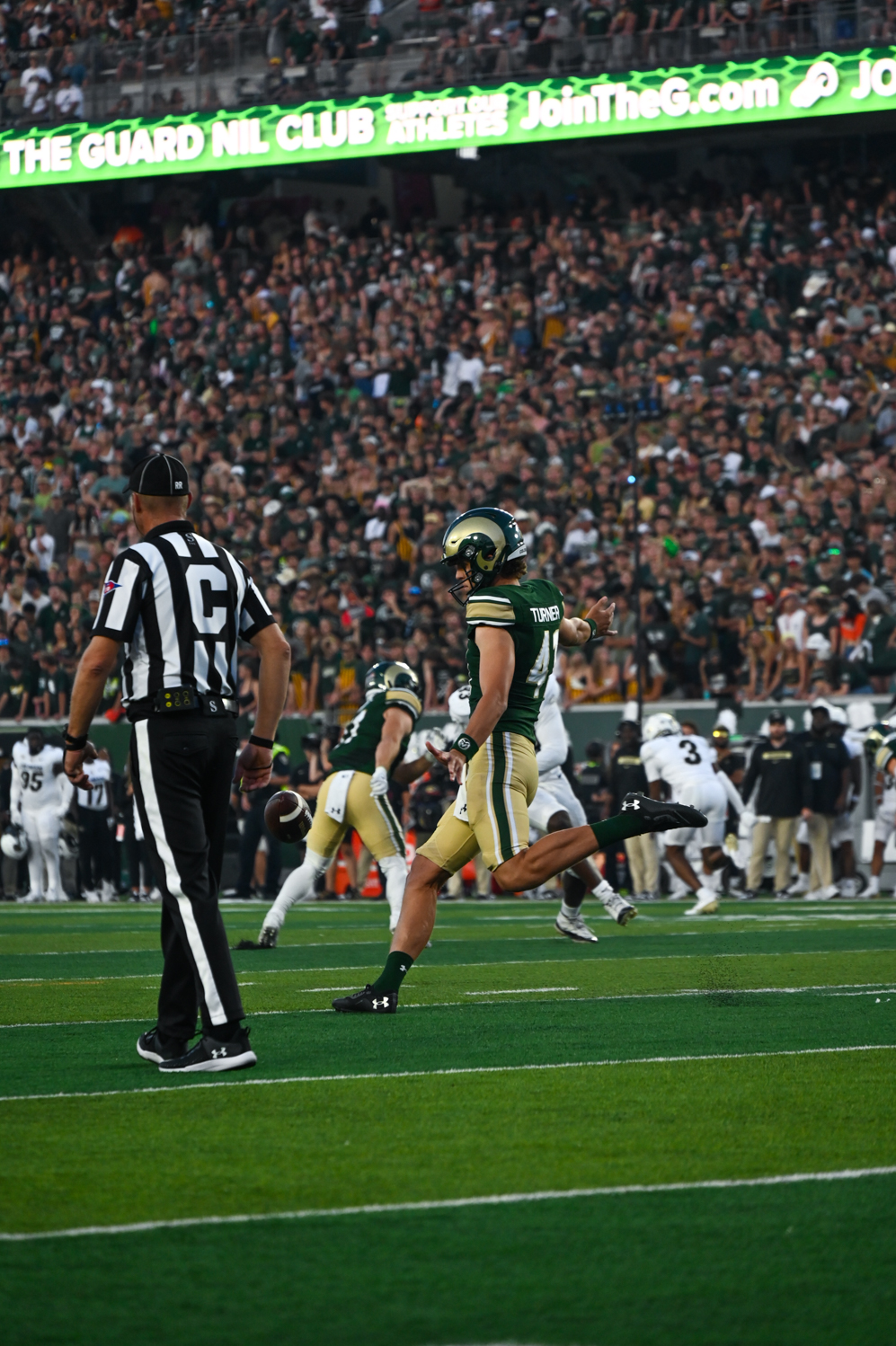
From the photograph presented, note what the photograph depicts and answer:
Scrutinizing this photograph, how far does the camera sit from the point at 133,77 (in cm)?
3195

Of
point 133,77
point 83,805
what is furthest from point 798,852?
point 133,77

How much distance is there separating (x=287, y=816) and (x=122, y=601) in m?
4.60

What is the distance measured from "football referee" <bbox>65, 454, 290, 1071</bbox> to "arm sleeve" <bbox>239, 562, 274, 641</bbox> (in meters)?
0.09

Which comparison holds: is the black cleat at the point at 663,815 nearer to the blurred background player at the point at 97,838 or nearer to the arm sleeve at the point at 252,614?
the arm sleeve at the point at 252,614

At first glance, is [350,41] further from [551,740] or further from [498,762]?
[498,762]

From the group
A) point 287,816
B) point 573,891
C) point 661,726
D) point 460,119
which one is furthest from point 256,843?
point 460,119

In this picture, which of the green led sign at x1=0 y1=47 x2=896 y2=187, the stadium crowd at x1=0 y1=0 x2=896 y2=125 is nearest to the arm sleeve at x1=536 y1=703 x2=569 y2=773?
the green led sign at x1=0 y1=47 x2=896 y2=187

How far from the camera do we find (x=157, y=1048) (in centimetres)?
641

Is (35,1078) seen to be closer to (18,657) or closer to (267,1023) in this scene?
(267,1023)

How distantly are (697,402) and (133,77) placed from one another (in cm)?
1266

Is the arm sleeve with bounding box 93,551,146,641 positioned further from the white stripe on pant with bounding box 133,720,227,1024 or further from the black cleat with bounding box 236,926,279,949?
the black cleat with bounding box 236,926,279,949

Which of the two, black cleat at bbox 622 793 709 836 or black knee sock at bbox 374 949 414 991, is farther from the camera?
black knee sock at bbox 374 949 414 991

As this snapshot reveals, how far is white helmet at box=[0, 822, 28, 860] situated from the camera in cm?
2184

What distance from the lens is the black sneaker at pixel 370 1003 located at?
7.93 m
